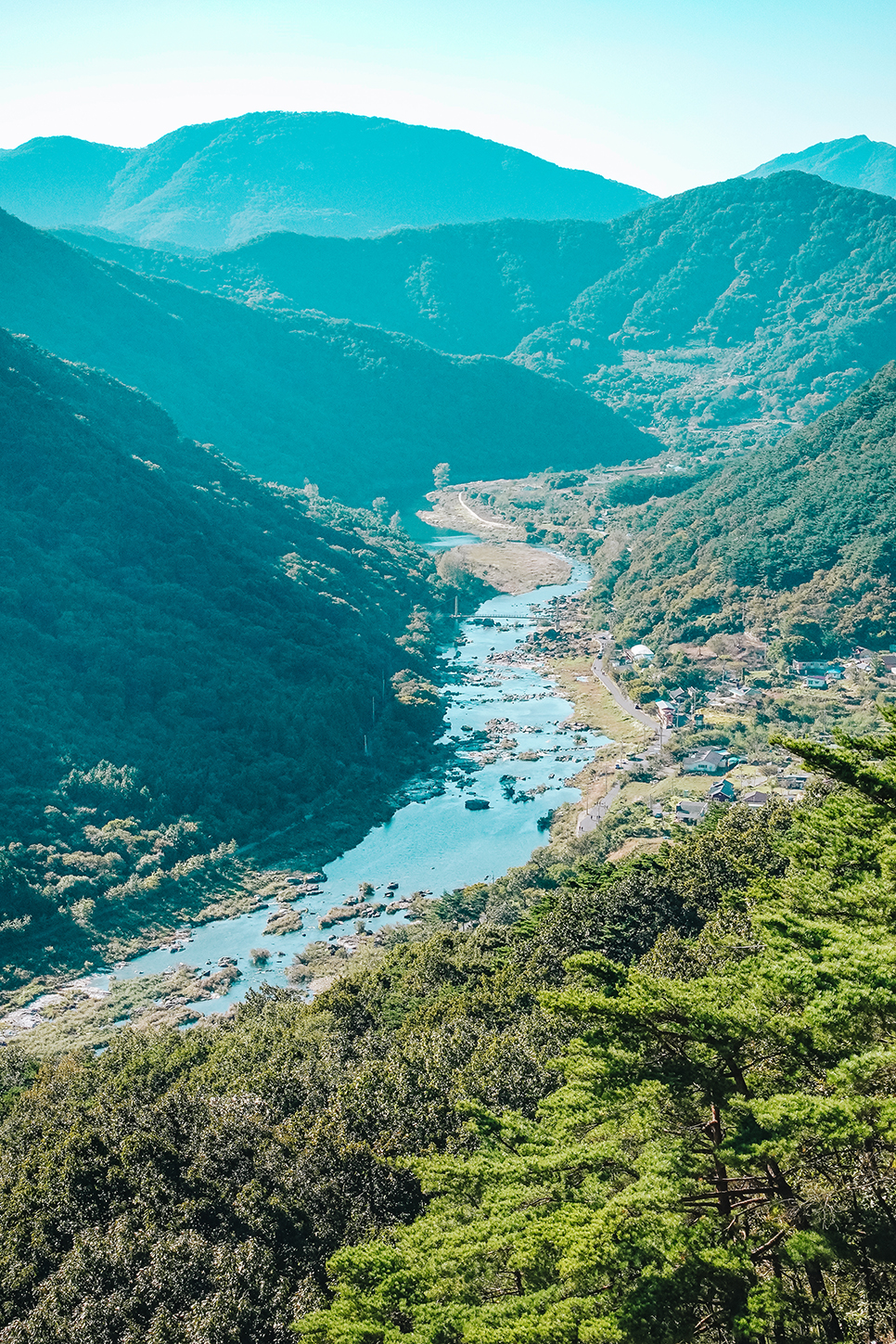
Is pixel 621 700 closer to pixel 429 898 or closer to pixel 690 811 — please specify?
pixel 690 811

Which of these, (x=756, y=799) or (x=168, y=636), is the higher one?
(x=168, y=636)

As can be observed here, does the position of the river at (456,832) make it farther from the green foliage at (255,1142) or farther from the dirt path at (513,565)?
the dirt path at (513,565)

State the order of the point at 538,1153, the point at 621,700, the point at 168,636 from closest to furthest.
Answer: the point at 538,1153 < the point at 168,636 < the point at 621,700

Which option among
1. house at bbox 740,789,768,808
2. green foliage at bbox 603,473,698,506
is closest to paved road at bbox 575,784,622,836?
house at bbox 740,789,768,808

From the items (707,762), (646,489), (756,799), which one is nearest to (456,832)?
(707,762)

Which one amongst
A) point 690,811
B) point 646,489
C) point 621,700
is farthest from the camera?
point 646,489

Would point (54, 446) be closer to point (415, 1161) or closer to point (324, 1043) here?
point (324, 1043)

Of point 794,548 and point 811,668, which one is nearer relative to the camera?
point 811,668

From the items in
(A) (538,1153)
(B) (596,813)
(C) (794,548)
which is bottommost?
(B) (596,813)
